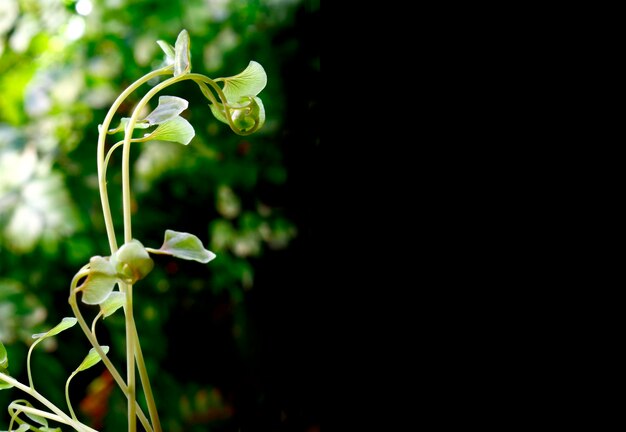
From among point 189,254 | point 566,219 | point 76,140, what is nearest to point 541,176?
point 566,219

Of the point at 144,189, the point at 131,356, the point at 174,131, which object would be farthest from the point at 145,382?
the point at 144,189

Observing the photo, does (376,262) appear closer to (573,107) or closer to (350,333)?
(350,333)

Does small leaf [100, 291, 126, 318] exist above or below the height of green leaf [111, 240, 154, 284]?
below

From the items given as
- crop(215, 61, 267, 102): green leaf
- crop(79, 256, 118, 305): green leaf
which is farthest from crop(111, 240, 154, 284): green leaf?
crop(215, 61, 267, 102): green leaf

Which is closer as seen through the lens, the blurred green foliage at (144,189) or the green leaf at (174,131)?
the green leaf at (174,131)

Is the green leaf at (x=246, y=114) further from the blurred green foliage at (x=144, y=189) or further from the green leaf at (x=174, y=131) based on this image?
the blurred green foliage at (x=144, y=189)

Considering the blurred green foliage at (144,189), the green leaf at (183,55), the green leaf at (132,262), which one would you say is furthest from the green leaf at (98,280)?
the blurred green foliage at (144,189)

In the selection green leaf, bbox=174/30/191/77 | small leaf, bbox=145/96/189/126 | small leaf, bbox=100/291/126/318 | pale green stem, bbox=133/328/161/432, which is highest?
green leaf, bbox=174/30/191/77

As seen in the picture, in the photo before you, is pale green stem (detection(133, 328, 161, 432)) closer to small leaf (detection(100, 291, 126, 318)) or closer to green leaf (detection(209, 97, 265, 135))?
small leaf (detection(100, 291, 126, 318))
